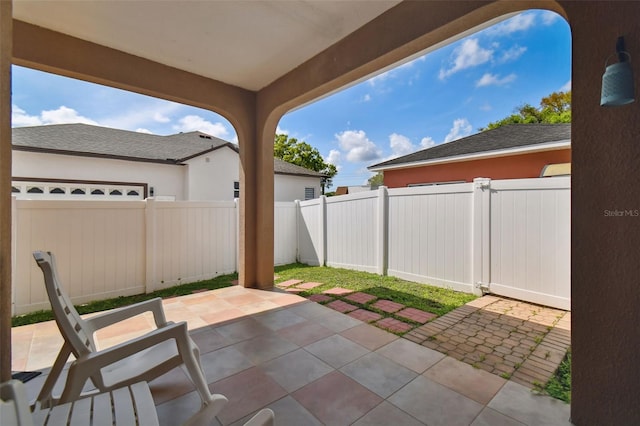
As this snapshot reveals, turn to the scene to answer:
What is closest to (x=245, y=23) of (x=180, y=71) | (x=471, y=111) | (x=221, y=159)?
(x=180, y=71)

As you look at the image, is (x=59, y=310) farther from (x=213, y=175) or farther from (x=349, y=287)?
(x=213, y=175)

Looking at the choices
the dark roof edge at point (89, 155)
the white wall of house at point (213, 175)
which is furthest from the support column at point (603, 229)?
the dark roof edge at point (89, 155)

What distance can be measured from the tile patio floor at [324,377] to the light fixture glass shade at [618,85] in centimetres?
212

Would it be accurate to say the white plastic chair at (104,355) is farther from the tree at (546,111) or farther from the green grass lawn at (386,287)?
the tree at (546,111)

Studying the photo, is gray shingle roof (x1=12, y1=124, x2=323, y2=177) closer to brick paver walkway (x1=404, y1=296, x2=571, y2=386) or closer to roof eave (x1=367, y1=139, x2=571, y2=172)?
roof eave (x1=367, y1=139, x2=571, y2=172)

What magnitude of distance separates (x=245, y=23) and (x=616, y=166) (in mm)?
3459

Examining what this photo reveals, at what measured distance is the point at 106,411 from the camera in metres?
1.47

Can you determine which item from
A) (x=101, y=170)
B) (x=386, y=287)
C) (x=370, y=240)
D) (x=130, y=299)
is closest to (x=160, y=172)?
(x=101, y=170)

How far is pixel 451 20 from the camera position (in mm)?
2385

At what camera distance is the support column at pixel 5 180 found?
1.18 metres

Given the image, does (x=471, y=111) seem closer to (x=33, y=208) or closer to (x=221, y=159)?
(x=221, y=159)

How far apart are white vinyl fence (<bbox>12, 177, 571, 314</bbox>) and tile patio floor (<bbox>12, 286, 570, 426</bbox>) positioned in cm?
116

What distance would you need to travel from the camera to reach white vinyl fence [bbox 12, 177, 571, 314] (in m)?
4.01

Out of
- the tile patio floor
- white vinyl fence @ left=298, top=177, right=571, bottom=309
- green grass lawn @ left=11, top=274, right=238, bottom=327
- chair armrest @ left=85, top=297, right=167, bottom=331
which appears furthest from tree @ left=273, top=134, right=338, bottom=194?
chair armrest @ left=85, top=297, right=167, bottom=331
